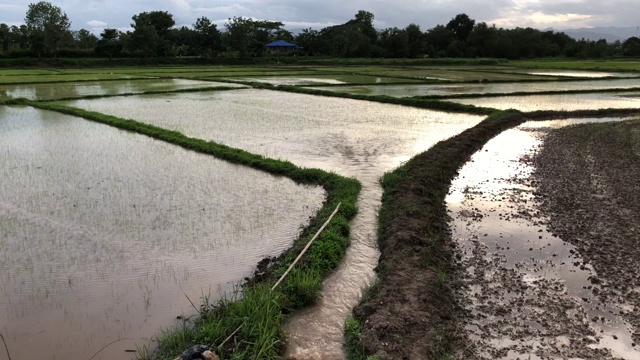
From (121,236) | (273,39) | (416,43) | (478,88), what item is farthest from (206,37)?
(121,236)

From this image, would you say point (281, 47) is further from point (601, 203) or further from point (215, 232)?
point (215, 232)

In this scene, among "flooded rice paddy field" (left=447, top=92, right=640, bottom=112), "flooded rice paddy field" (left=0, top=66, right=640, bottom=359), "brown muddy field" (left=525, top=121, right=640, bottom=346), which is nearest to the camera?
"flooded rice paddy field" (left=0, top=66, right=640, bottom=359)

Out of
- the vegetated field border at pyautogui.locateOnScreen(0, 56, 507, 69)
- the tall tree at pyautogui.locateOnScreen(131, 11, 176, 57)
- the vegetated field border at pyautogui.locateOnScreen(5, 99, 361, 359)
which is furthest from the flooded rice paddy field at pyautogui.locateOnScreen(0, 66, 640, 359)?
the tall tree at pyautogui.locateOnScreen(131, 11, 176, 57)

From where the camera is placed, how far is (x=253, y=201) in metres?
6.27

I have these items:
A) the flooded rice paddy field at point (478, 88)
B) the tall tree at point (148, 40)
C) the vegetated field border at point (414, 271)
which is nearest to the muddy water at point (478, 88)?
the flooded rice paddy field at point (478, 88)

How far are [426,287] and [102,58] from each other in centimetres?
4059

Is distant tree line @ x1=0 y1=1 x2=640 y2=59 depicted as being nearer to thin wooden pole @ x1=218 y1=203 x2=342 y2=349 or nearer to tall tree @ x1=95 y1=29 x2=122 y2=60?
tall tree @ x1=95 y1=29 x2=122 y2=60

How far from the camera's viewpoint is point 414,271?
4266mm

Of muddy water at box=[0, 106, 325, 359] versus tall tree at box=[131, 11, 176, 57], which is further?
tall tree at box=[131, 11, 176, 57]

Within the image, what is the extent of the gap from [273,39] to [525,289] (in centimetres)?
5758

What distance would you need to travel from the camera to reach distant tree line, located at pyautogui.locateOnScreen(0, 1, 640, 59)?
3844 centimetres

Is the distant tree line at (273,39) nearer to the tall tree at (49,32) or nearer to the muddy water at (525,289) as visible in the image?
the tall tree at (49,32)

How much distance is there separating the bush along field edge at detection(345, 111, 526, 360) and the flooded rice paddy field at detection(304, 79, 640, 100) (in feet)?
38.2

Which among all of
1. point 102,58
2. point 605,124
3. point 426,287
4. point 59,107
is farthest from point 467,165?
point 102,58
